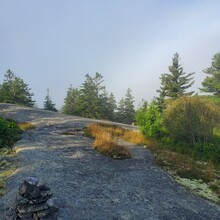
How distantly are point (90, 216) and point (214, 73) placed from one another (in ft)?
166

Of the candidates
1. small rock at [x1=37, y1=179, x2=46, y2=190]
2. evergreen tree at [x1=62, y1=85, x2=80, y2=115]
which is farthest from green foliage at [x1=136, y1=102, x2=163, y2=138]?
evergreen tree at [x1=62, y1=85, x2=80, y2=115]

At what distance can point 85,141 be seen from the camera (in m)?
19.5

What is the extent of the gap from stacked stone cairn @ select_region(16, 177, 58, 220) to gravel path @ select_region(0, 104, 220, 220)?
47 cm

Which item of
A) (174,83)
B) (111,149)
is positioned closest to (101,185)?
(111,149)

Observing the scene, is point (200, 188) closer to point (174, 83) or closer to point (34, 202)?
point (34, 202)

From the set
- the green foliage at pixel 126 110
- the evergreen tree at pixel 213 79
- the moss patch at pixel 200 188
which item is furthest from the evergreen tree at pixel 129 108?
the moss patch at pixel 200 188

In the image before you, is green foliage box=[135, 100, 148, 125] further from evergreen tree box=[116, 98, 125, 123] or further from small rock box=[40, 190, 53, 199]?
evergreen tree box=[116, 98, 125, 123]

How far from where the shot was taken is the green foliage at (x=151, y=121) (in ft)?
79.5

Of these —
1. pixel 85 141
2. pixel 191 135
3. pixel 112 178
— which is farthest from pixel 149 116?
pixel 112 178

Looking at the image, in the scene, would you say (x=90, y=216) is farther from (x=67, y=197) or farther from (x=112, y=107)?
(x=112, y=107)

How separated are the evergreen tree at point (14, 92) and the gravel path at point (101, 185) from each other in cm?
3775

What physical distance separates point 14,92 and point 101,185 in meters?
46.4

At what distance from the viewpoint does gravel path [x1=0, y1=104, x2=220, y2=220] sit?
32.2 feet

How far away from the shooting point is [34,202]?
877 cm
